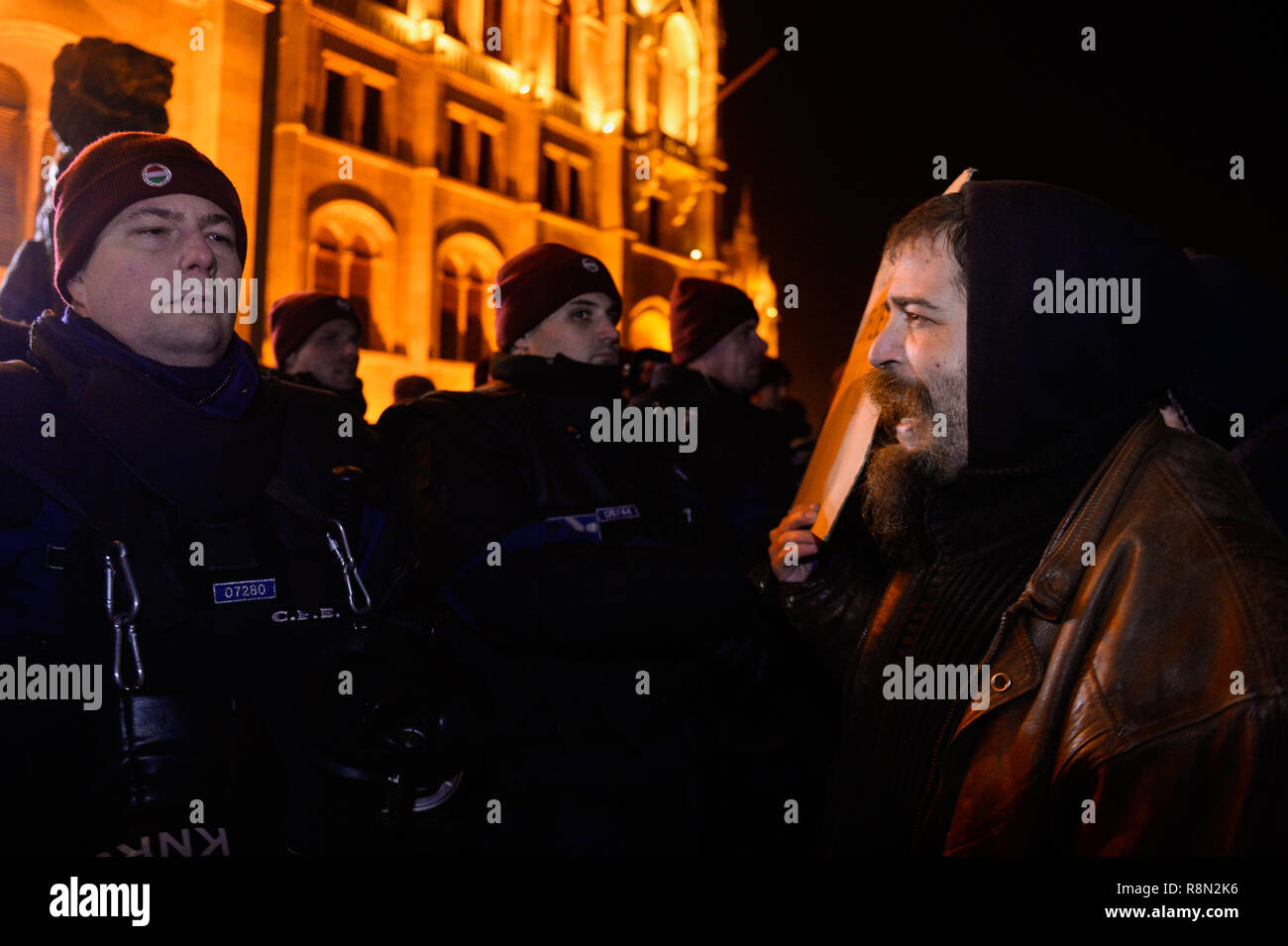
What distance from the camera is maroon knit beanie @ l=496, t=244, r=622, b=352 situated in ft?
10.3

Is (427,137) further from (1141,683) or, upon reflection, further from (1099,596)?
(1141,683)

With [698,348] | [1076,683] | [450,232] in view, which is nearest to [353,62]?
[450,232]

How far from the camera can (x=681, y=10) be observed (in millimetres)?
27562

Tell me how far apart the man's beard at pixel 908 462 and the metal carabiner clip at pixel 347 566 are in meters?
1.25

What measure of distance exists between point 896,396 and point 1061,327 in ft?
1.45

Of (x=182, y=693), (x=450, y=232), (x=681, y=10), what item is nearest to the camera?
(x=182, y=693)

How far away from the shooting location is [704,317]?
180 inches

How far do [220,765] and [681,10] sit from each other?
30420mm

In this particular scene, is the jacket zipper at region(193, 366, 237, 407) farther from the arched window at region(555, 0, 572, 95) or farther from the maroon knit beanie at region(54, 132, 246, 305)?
the arched window at region(555, 0, 572, 95)

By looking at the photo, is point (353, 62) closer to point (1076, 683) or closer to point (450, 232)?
point (450, 232)

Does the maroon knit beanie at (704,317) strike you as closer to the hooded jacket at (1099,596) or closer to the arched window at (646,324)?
the hooded jacket at (1099,596)

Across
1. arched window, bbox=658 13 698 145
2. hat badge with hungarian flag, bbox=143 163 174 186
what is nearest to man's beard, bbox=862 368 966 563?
hat badge with hungarian flag, bbox=143 163 174 186
